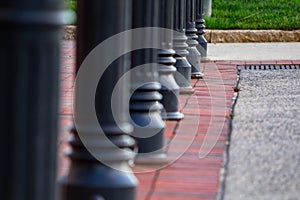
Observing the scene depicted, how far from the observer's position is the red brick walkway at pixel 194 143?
13.3 ft

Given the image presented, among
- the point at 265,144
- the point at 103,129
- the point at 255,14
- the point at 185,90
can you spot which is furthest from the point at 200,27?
the point at 103,129

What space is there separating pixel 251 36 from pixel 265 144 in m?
7.55

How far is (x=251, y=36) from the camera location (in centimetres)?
1255

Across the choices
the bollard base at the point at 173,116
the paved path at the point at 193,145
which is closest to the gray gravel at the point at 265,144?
the paved path at the point at 193,145

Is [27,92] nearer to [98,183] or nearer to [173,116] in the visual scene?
[98,183]

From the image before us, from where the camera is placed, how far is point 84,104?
3.40 metres

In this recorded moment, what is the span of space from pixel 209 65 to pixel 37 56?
24.7ft

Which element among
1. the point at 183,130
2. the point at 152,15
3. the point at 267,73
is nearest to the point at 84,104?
the point at 152,15

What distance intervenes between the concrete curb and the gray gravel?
4332 millimetres

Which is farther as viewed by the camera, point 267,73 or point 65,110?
point 267,73

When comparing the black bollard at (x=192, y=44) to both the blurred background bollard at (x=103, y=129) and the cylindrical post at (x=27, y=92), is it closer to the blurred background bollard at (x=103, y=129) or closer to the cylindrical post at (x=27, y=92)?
the blurred background bollard at (x=103, y=129)

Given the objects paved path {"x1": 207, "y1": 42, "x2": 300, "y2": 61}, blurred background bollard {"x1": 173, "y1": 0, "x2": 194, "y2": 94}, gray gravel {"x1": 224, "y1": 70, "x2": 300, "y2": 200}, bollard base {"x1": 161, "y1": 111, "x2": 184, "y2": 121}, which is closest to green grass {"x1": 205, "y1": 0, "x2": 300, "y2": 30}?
paved path {"x1": 207, "y1": 42, "x2": 300, "y2": 61}

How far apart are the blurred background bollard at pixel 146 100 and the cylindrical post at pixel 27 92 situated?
2646mm

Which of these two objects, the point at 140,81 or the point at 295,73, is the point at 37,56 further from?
the point at 295,73
